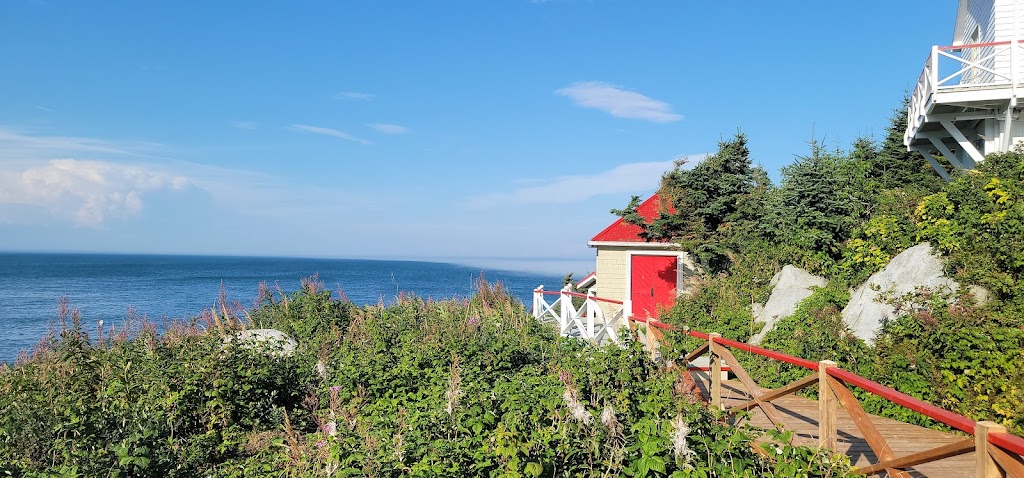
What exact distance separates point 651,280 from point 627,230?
1.72 meters

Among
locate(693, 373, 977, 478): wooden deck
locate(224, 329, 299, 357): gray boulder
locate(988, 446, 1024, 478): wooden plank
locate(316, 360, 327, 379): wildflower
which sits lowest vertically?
locate(693, 373, 977, 478): wooden deck

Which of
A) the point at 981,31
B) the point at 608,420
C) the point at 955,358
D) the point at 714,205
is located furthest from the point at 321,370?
the point at 981,31

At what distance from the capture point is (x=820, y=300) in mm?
10094

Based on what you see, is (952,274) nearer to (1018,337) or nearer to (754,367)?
(1018,337)

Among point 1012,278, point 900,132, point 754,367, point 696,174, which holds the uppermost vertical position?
point 900,132

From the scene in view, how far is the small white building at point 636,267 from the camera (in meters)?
18.5

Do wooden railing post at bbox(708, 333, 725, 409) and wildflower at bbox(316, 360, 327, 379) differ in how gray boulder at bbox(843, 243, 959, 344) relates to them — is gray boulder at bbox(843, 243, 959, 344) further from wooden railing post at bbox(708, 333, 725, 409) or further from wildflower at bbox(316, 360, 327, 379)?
wildflower at bbox(316, 360, 327, 379)

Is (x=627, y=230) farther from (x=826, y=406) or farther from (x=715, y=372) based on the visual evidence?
(x=826, y=406)

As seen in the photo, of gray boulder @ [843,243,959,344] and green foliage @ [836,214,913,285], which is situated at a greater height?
green foliage @ [836,214,913,285]

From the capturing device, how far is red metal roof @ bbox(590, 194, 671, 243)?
18.9m

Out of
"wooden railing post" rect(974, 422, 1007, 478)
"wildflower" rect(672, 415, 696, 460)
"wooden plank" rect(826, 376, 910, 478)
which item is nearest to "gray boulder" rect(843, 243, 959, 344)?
"wooden plank" rect(826, 376, 910, 478)

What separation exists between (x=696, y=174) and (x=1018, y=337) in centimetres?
922

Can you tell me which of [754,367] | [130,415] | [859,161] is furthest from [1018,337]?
[859,161]

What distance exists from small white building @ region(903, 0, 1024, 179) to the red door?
6993mm
